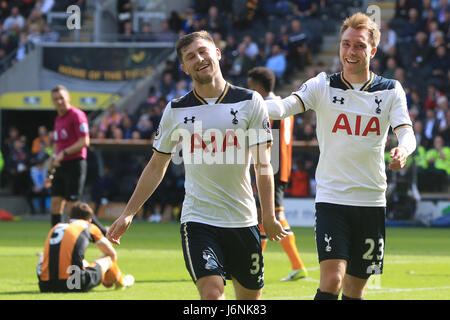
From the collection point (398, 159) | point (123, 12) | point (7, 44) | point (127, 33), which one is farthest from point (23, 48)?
point (398, 159)

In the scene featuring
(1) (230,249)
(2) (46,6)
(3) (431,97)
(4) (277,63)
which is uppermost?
(2) (46,6)

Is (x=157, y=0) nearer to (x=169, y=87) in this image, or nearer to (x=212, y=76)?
(x=169, y=87)

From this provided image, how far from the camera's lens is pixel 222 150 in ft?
19.0

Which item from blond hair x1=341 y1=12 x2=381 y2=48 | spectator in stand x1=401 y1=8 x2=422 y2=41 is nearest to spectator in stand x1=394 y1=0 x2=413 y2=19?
spectator in stand x1=401 y1=8 x2=422 y2=41

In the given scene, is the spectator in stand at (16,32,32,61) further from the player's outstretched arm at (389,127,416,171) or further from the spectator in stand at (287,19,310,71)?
the player's outstretched arm at (389,127,416,171)

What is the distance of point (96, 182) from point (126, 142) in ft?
4.57

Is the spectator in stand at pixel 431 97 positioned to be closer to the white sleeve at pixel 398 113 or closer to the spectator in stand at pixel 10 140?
the spectator in stand at pixel 10 140

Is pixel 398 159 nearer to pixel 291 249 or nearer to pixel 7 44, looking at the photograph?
pixel 291 249

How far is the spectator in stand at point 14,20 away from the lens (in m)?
31.7

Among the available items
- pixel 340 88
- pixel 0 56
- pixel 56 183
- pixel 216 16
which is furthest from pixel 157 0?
pixel 340 88

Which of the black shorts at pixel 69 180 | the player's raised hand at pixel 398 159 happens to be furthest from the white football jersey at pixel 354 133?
the black shorts at pixel 69 180

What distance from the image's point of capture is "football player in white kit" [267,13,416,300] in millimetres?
6434

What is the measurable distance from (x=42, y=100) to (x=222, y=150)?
23.8 m
